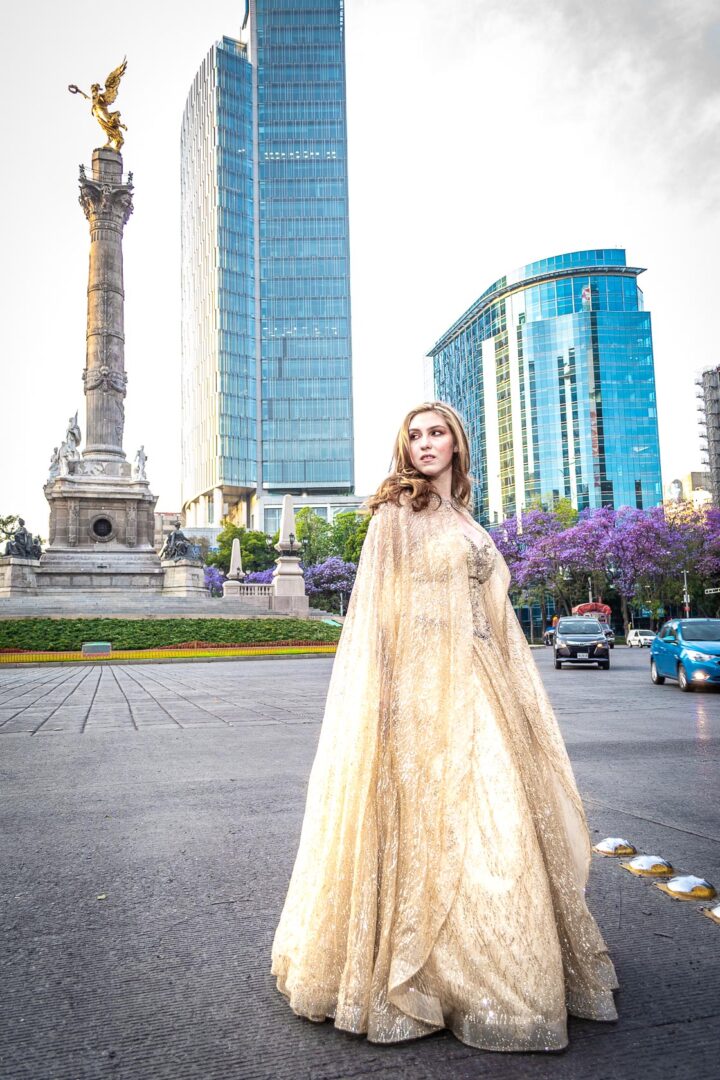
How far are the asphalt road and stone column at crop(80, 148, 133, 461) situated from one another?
3204cm

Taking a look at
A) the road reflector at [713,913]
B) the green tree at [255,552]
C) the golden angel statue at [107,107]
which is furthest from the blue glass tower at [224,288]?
the road reflector at [713,913]

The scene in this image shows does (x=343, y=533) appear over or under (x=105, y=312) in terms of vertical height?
under

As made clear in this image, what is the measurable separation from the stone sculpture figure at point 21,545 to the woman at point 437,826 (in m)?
35.1

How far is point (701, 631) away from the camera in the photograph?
1526 centimetres

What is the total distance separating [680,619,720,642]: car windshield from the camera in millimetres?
14955

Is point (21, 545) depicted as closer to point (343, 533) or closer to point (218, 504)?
point (343, 533)

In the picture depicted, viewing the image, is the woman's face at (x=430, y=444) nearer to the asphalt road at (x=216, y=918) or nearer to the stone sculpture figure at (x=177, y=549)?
the asphalt road at (x=216, y=918)

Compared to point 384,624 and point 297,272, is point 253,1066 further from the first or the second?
point 297,272

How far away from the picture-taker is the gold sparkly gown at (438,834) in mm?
2359

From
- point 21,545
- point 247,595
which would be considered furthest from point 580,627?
point 21,545

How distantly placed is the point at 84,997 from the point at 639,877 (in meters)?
2.53

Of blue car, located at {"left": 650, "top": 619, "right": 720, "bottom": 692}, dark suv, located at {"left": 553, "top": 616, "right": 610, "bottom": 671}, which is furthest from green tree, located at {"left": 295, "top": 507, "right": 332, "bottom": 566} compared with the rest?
blue car, located at {"left": 650, "top": 619, "right": 720, "bottom": 692}

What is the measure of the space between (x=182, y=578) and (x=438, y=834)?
35.3 m

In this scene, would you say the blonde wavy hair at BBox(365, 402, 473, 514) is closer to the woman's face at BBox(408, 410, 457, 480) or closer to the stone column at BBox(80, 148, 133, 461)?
the woman's face at BBox(408, 410, 457, 480)
